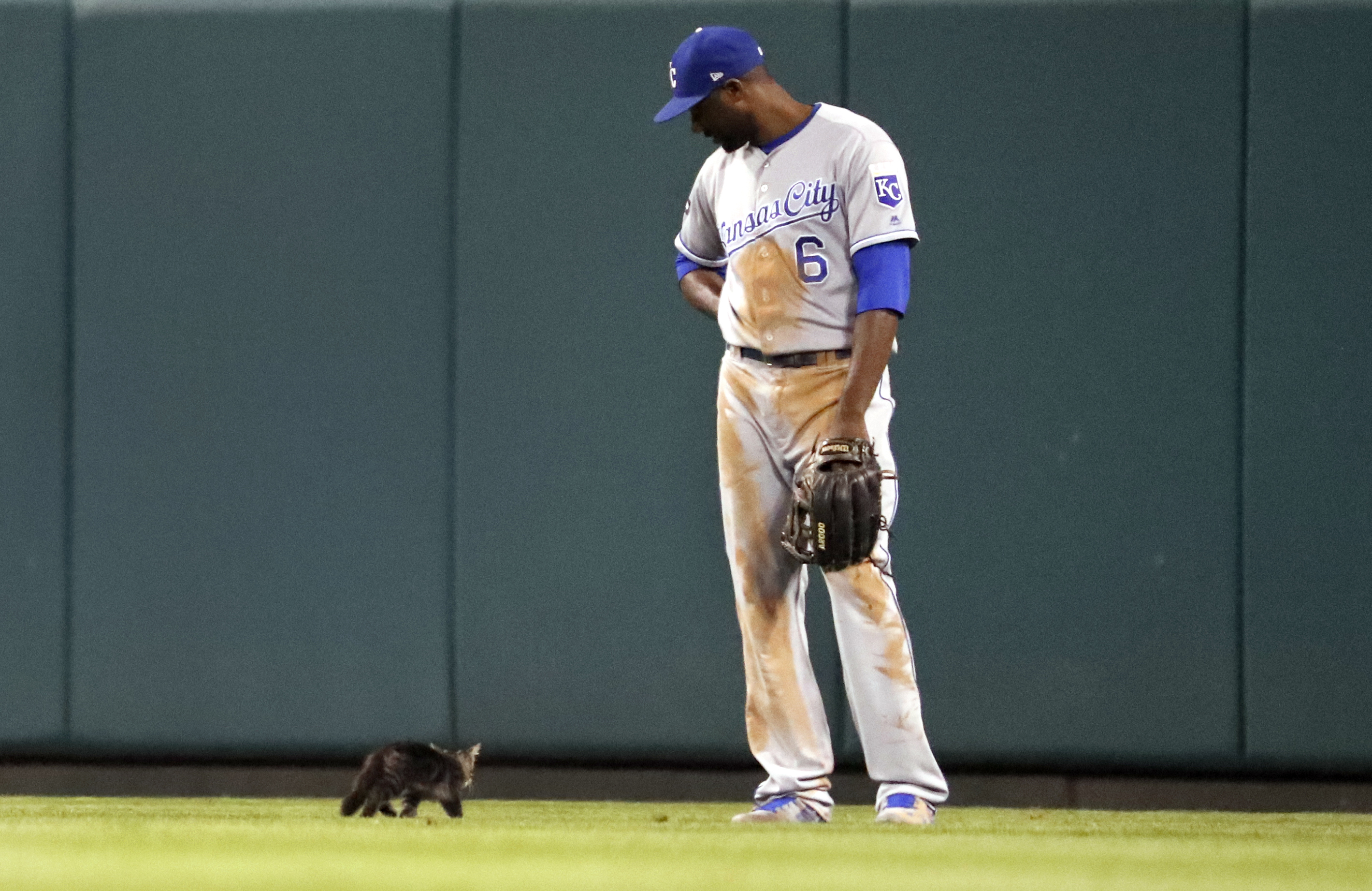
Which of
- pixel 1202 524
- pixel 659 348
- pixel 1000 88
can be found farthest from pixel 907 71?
pixel 1202 524

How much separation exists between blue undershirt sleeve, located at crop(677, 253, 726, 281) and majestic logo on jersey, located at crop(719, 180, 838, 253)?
0.36m

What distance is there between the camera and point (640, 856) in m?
2.66

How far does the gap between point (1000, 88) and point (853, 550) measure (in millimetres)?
1823

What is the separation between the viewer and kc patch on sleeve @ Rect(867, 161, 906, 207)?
10.8 feet

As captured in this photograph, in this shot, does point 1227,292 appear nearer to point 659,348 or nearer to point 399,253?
point 659,348

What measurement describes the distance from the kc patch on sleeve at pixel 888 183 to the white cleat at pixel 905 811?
3.84ft

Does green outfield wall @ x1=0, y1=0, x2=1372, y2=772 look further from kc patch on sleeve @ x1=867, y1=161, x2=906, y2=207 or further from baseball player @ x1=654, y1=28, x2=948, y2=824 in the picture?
kc patch on sleeve @ x1=867, y1=161, x2=906, y2=207

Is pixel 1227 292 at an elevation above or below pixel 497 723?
above

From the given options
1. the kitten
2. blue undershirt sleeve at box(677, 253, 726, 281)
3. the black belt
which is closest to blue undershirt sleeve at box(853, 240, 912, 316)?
the black belt

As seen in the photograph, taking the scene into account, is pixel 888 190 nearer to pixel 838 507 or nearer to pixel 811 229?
pixel 811 229

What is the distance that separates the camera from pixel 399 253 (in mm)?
4621

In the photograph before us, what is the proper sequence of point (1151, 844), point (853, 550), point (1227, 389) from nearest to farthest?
point (1151, 844), point (853, 550), point (1227, 389)

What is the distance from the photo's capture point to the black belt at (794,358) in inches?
133

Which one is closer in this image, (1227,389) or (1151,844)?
(1151,844)
